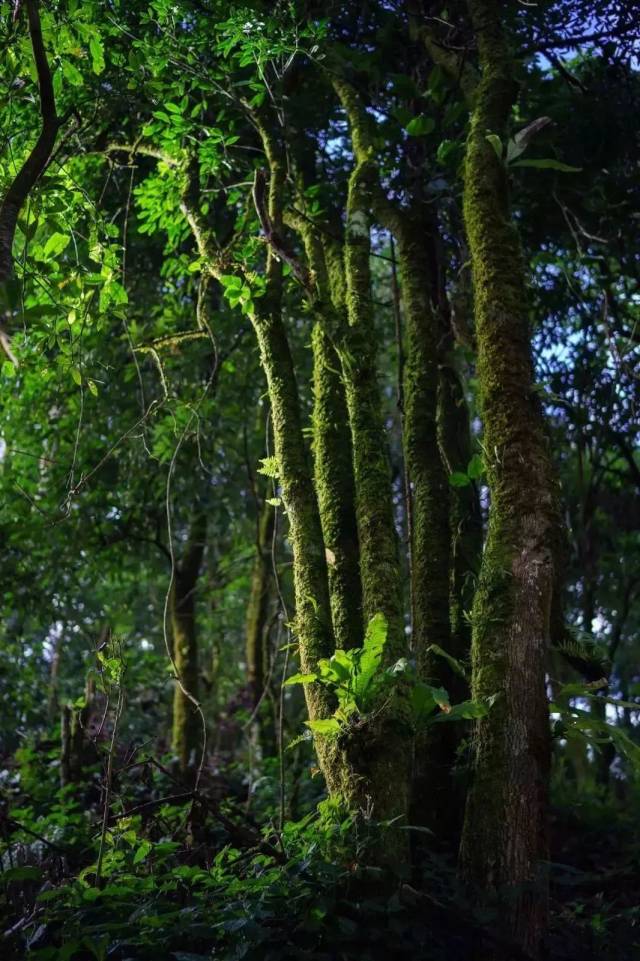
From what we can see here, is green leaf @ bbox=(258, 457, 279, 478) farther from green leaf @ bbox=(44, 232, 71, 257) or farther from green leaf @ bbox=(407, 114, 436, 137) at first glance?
green leaf @ bbox=(407, 114, 436, 137)

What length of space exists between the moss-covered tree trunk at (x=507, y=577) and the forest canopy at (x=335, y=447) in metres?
0.01

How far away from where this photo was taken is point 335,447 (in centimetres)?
459

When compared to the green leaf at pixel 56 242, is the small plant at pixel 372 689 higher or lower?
lower

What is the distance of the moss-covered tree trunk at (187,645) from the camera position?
28.1 ft

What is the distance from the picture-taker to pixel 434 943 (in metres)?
2.93

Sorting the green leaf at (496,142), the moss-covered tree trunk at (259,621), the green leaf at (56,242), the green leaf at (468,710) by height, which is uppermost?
the green leaf at (496,142)

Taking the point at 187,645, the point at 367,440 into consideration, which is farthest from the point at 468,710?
the point at 187,645

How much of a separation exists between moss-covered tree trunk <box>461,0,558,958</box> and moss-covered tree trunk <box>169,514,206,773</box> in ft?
16.7

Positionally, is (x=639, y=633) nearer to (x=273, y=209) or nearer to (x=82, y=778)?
(x=82, y=778)

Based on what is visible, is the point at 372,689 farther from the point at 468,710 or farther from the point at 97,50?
the point at 97,50

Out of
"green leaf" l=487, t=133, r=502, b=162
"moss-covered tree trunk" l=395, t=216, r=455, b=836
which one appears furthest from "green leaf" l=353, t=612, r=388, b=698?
"green leaf" l=487, t=133, r=502, b=162

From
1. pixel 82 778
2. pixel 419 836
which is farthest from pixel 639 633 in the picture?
pixel 419 836

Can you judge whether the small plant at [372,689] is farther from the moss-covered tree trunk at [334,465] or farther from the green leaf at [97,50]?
the green leaf at [97,50]

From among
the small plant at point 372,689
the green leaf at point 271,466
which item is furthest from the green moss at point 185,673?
the small plant at point 372,689
